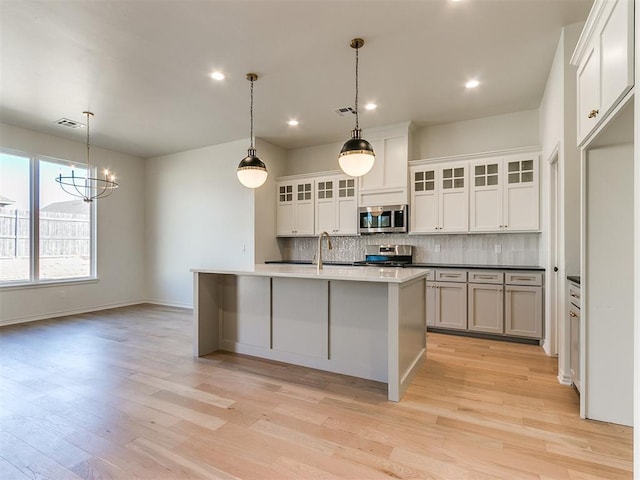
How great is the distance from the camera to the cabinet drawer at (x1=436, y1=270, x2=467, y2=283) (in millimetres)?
4359

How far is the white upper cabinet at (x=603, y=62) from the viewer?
57.6 inches

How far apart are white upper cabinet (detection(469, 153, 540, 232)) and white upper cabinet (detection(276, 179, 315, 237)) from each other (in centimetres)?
257

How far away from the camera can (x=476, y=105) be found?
438cm

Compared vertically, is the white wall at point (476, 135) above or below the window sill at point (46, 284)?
above

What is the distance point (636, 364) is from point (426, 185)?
3.86 meters

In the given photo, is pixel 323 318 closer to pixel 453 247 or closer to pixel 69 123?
pixel 453 247

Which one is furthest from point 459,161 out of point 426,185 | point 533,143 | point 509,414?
point 509,414

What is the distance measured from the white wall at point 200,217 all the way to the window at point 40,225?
3.74ft

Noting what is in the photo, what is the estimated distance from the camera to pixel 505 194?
4.37 meters

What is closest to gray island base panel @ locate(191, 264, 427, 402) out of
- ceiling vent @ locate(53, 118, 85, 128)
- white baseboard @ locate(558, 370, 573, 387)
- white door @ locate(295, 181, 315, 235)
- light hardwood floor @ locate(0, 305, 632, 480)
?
light hardwood floor @ locate(0, 305, 632, 480)

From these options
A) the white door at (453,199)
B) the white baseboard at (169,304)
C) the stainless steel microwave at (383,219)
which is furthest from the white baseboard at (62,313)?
the white door at (453,199)

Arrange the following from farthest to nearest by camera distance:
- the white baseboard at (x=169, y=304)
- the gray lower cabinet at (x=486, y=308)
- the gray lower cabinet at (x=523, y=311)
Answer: the white baseboard at (x=169, y=304) < the gray lower cabinet at (x=486, y=308) < the gray lower cabinet at (x=523, y=311)

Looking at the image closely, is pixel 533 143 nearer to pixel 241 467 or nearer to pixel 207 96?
pixel 207 96

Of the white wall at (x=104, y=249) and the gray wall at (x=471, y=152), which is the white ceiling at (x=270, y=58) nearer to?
the gray wall at (x=471, y=152)
